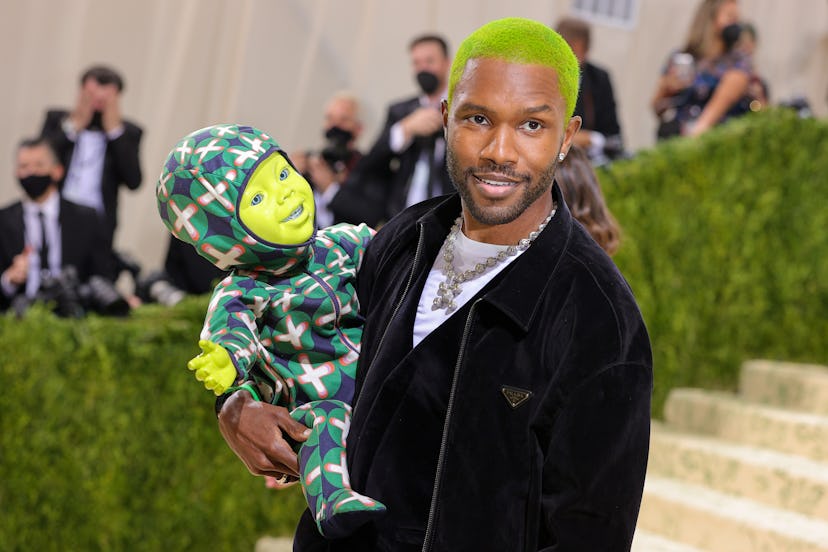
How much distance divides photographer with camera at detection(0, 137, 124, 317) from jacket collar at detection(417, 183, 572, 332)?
3.97 m

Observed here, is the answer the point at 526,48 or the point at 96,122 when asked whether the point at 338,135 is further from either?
the point at 526,48

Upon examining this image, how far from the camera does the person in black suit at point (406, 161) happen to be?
19.7 feet

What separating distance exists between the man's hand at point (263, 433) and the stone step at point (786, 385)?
12.8 feet

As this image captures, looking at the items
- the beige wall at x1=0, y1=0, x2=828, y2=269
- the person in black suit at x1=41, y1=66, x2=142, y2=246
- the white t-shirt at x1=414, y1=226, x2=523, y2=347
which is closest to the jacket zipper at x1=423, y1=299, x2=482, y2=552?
the white t-shirt at x1=414, y1=226, x2=523, y2=347

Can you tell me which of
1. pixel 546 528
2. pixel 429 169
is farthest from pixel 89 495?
pixel 546 528

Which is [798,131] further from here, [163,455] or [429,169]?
[163,455]

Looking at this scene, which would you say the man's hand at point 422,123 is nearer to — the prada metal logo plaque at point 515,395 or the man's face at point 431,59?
the man's face at point 431,59

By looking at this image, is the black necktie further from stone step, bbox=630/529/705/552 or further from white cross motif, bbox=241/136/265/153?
white cross motif, bbox=241/136/265/153

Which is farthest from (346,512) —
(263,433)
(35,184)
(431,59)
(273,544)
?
(35,184)

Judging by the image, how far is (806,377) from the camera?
5750 mm

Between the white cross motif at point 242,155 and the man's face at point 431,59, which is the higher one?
the man's face at point 431,59

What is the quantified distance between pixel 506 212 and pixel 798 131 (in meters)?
4.58

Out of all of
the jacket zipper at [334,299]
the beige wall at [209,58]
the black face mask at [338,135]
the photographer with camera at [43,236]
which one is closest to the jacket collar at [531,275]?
the jacket zipper at [334,299]

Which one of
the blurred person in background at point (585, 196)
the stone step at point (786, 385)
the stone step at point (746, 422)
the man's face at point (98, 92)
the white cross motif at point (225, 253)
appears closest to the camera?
the white cross motif at point (225, 253)
